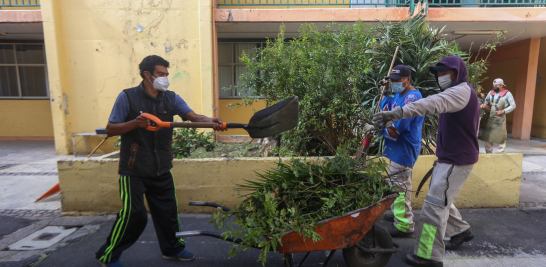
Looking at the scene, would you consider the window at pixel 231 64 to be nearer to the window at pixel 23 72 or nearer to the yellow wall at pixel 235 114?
the yellow wall at pixel 235 114

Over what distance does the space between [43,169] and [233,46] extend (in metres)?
6.04

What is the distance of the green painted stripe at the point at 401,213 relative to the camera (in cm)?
341

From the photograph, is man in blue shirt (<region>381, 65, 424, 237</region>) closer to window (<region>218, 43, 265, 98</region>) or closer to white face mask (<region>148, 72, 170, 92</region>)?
white face mask (<region>148, 72, 170, 92</region>)

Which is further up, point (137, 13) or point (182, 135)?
point (137, 13)

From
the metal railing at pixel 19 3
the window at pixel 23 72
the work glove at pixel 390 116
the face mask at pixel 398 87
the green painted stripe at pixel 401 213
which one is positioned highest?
the metal railing at pixel 19 3

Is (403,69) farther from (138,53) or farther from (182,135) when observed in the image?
(138,53)

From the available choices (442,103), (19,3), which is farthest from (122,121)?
(19,3)

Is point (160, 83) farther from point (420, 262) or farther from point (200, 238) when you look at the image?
point (420, 262)

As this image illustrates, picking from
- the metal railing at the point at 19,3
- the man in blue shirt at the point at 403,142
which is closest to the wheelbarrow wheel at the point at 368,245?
the man in blue shirt at the point at 403,142

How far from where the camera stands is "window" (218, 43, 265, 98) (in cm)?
971

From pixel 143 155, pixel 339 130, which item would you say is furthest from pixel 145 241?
pixel 339 130

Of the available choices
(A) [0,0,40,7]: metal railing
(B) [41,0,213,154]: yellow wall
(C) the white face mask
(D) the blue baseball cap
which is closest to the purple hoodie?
(D) the blue baseball cap

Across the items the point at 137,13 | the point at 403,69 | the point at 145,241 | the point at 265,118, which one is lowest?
the point at 145,241

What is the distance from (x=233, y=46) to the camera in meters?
9.74
